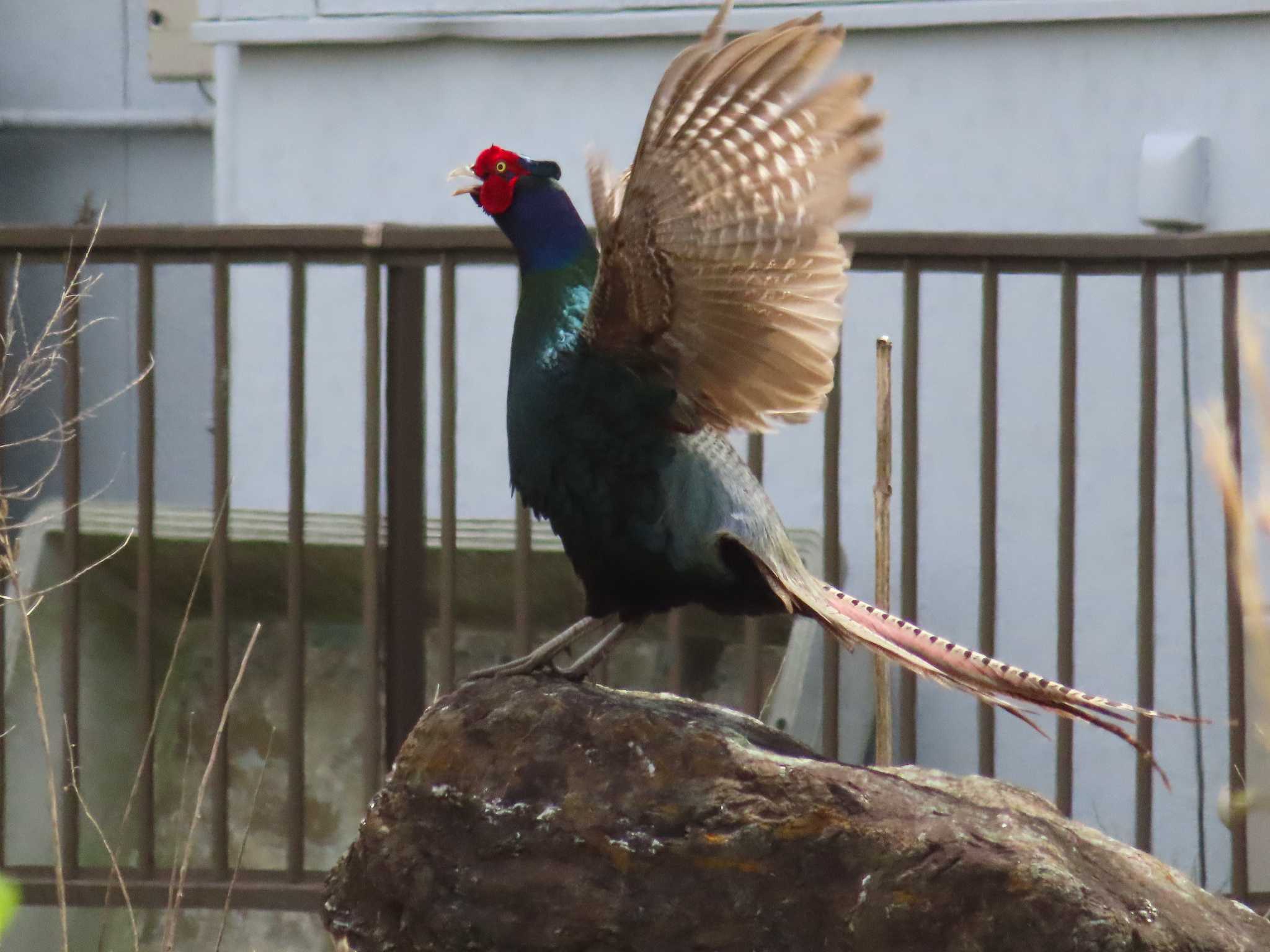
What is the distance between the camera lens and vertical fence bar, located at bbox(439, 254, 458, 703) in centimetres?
379

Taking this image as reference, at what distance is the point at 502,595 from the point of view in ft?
15.2

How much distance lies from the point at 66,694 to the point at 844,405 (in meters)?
2.19

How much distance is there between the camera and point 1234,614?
3631mm

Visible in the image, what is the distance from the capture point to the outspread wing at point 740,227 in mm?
2311

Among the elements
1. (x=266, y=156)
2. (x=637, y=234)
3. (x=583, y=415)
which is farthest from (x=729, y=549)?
(x=266, y=156)

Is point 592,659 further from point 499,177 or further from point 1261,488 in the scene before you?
point 1261,488

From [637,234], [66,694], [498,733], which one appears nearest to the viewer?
[637,234]

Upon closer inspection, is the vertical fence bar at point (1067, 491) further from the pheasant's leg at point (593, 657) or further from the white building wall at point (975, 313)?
the pheasant's leg at point (593, 657)

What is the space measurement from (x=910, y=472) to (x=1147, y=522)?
517mm

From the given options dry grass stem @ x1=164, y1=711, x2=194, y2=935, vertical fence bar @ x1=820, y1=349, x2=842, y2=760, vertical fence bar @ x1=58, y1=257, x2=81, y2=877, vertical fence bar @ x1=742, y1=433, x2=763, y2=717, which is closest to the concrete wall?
dry grass stem @ x1=164, y1=711, x2=194, y2=935

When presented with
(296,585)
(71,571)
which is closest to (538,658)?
(296,585)

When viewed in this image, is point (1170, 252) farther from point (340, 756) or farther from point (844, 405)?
point (340, 756)

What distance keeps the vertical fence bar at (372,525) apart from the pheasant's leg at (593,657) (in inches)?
44.3

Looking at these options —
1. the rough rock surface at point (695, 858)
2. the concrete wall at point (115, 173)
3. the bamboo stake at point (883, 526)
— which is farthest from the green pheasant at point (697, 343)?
the concrete wall at point (115, 173)
